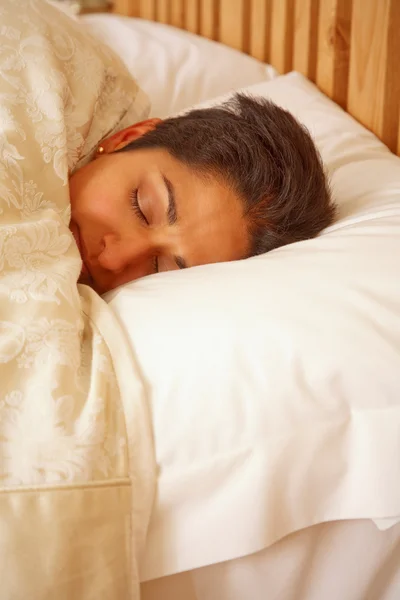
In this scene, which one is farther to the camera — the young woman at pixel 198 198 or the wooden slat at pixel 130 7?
the wooden slat at pixel 130 7

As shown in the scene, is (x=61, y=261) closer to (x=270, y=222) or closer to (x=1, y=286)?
(x=1, y=286)

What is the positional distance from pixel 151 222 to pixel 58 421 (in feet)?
1.41

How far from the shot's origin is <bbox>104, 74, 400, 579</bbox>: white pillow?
68 cm

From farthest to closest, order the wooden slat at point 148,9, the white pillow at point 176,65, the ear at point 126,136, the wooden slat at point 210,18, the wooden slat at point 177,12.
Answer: the wooden slat at point 148,9
the wooden slat at point 177,12
the wooden slat at point 210,18
the white pillow at point 176,65
the ear at point 126,136

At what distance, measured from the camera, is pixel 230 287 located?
79cm

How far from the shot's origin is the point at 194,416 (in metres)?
0.69

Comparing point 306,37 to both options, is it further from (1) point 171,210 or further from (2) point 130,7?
(2) point 130,7

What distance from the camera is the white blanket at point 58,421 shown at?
61 centimetres

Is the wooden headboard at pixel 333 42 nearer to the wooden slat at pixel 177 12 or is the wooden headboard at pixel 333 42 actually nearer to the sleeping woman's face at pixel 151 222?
the wooden slat at pixel 177 12

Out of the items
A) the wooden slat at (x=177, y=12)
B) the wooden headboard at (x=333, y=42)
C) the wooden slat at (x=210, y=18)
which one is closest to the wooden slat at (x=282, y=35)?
the wooden headboard at (x=333, y=42)

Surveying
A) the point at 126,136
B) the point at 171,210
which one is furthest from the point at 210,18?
the point at 171,210

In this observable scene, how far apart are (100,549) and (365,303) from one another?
0.40m

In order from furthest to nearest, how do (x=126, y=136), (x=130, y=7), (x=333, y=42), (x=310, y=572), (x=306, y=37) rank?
(x=130, y=7) → (x=306, y=37) → (x=333, y=42) → (x=126, y=136) → (x=310, y=572)

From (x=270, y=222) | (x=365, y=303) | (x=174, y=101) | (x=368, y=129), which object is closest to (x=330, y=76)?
(x=368, y=129)
